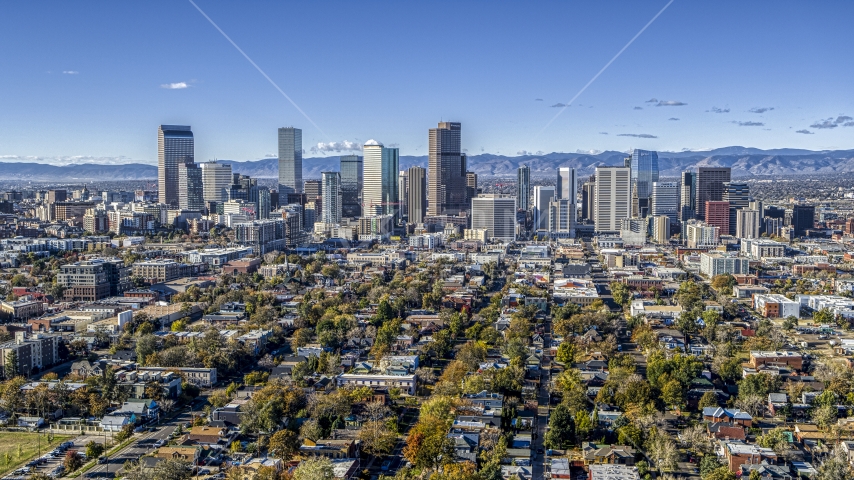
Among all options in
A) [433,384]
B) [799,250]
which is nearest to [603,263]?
[799,250]

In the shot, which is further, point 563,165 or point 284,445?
point 563,165

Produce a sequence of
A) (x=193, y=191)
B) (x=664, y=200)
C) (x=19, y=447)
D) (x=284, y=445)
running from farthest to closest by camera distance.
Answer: (x=193, y=191) → (x=664, y=200) → (x=19, y=447) → (x=284, y=445)

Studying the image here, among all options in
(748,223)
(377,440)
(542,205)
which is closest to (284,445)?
(377,440)

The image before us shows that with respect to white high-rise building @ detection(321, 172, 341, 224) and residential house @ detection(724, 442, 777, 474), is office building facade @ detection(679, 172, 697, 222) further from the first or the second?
residential house @ detection(724, 442, 777, 474)

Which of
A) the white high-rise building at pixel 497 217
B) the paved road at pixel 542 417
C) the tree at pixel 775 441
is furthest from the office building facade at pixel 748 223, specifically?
the tree at pixel 775 441

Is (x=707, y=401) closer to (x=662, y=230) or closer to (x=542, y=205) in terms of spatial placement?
(x=662, y=230)

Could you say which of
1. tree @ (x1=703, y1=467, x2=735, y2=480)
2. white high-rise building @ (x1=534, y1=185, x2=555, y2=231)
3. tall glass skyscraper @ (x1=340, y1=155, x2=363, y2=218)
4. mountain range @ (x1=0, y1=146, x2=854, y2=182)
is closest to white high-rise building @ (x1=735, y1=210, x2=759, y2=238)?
white high-rise building @ (x1=534, y1=185, x2=555, y2=231)
